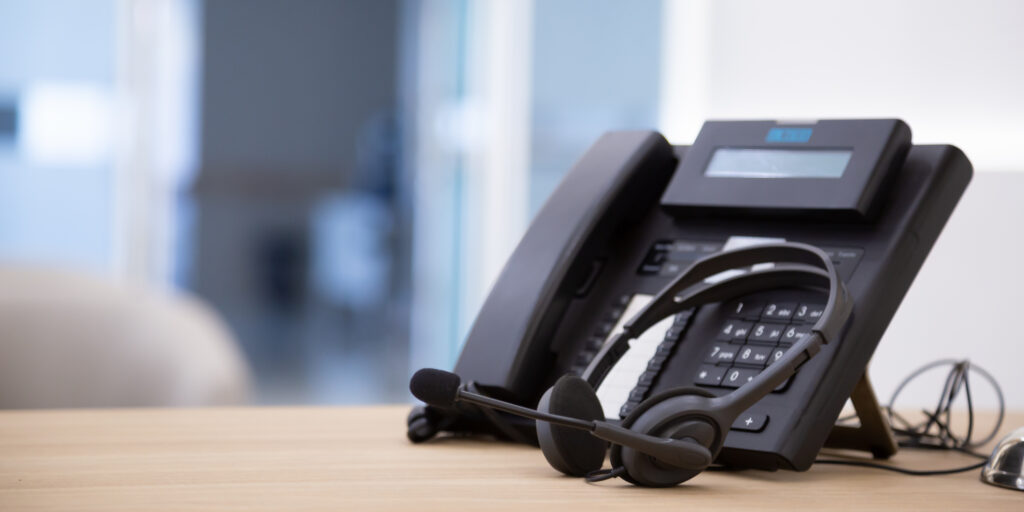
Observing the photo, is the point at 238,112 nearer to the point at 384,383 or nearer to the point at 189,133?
the point at 189,133

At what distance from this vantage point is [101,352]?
1.31 metres

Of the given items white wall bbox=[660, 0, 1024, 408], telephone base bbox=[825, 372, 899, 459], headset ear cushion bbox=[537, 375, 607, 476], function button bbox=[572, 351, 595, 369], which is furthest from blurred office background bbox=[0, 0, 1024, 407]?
headset ear cushion bbox=[537, 375, 607, 476]

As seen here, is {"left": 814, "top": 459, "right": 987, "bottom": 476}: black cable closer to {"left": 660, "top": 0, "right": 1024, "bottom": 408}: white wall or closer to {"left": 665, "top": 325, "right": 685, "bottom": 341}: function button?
{"left": 665, "top": 325, "right": 685, "bottom": 341}: function button

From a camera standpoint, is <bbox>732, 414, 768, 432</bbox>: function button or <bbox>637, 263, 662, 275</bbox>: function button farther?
<bbox>637, 263, 662, 275</bbox>: function button

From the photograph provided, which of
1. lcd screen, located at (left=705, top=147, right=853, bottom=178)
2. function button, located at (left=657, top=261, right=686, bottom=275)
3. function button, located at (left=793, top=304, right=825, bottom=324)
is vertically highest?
lcd screen, located at (left=705, top=147, right=853, bottom=178)

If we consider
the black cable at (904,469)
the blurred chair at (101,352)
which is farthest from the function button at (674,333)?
the blurred chair at (101,352)

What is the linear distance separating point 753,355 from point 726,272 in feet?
0.23

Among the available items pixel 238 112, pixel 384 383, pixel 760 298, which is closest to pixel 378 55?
pixel 238 112

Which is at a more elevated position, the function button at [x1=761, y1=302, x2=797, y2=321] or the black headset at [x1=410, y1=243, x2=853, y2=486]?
the function button at [x1=761, y1=302, x2=797, y2=321]

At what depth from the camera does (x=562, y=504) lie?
432 mm

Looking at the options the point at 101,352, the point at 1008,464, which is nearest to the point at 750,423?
the point at 1008,464

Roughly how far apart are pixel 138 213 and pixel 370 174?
422cm

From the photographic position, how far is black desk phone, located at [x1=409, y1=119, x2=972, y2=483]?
51 cm

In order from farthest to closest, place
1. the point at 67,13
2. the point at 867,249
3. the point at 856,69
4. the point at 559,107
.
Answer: the point at 67,13, the point at 559,107, the point at 856,69, the point at 867,249
